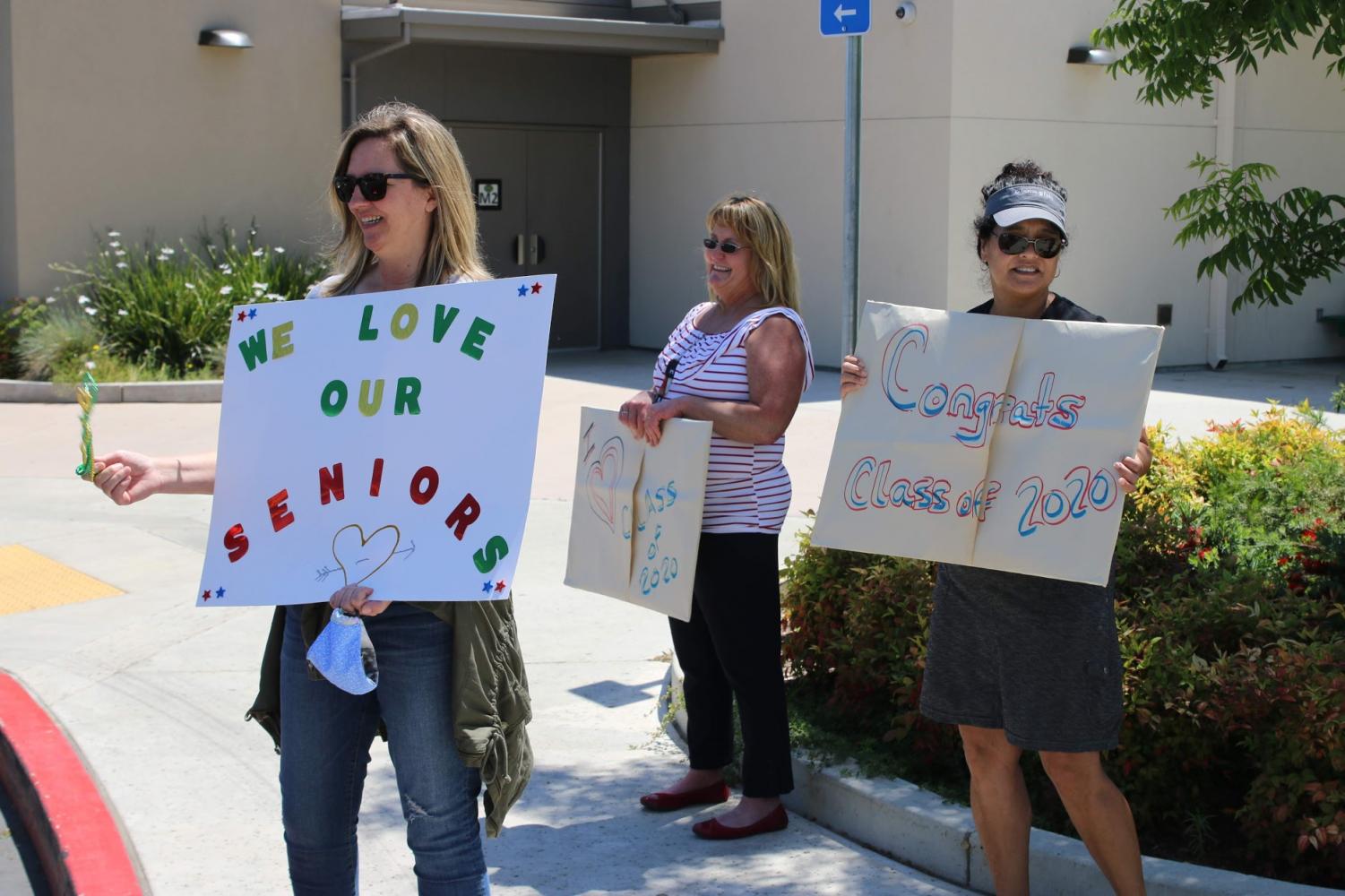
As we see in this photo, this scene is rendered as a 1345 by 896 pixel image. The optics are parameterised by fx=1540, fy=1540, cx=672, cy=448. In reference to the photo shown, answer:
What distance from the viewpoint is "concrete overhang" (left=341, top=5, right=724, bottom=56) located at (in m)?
14.9

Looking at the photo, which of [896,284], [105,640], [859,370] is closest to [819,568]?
[859,370]

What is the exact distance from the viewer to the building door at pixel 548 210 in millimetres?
17016

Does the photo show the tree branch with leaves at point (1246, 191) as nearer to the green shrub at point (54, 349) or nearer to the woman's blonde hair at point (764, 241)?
the woman's blonde hair at point (764, 241)

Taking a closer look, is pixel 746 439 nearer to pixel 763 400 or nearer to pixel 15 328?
pixel 763 400

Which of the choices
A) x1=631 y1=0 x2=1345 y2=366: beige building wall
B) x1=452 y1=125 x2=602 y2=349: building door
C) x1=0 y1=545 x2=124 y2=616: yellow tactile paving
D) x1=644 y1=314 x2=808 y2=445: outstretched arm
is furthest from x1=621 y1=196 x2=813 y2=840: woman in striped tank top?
x1=452 y1=125 x2=602 y2=349: building door

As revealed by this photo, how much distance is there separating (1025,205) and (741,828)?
2016 millimetres

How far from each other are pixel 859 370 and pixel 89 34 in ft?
41.6

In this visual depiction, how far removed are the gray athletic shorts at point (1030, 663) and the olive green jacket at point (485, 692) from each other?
1058 millimetres

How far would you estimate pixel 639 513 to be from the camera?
177 inches

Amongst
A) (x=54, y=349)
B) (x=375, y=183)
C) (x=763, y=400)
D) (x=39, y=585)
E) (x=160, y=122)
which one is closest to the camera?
(x=375, y=183)

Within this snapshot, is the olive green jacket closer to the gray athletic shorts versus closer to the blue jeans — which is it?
the blue jeans

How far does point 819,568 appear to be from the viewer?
5270mm

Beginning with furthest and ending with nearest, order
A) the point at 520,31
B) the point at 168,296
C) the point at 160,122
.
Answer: the point at 520,31 → the point at 160,122 → the point at 168,296

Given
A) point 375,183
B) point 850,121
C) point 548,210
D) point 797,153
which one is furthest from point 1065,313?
point 548,210
